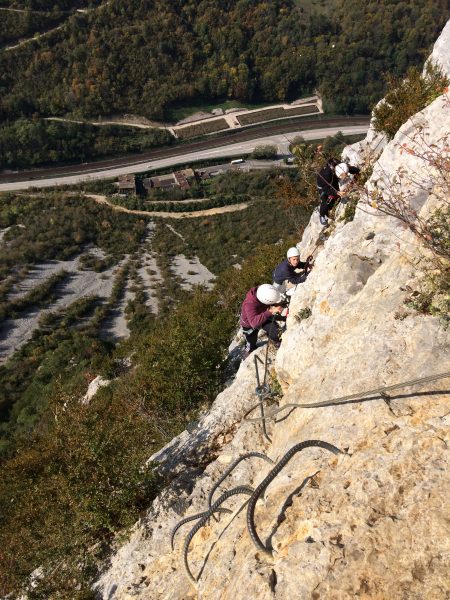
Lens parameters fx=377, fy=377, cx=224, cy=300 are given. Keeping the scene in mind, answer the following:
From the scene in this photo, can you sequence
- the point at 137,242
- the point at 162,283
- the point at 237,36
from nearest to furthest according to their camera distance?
the point at 162,283
the point at 137,242
the point at 237,36

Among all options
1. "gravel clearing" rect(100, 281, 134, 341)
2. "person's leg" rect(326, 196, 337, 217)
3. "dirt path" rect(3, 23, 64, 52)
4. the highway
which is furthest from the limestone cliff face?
"dirt path" rect(3, 23, 64, 52)

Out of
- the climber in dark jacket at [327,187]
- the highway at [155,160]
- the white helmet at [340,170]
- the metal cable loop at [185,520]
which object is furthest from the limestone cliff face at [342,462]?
the highway at [155,160]

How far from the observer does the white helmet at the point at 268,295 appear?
10688 mm

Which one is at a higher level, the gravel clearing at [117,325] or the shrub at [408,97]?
the shrub at [408,97]

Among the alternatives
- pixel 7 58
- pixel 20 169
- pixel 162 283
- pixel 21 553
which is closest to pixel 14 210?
pixel 20 169

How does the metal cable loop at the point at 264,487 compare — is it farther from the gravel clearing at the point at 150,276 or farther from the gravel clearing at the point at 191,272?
the gravel clearing at the point at 191,272

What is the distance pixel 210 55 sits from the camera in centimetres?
10331

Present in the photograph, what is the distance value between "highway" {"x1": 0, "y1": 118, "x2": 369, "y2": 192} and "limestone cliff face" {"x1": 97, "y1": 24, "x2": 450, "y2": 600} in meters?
78.5

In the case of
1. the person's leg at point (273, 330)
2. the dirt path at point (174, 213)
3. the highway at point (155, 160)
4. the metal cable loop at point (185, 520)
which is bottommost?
the dirt path at point (174, 213)

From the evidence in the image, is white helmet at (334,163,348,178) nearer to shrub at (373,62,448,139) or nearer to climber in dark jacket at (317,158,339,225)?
climber in dark jacket at (317,158,339,225)

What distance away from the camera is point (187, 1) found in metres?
105

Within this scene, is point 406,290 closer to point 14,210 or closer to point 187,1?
point 14,210

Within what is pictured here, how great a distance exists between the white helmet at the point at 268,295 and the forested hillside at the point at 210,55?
92.3 metres

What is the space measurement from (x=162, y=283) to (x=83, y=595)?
42.2 metres
